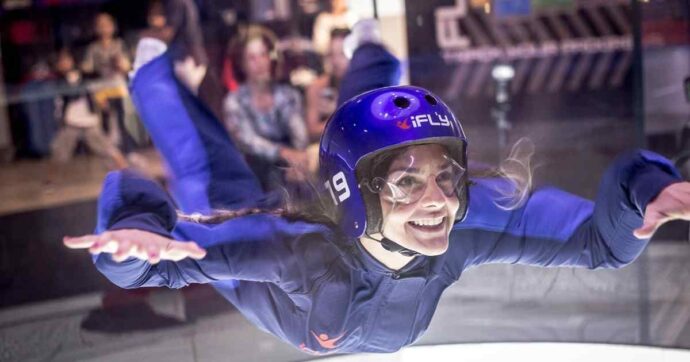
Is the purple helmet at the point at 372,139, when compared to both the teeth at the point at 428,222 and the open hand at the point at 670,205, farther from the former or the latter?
the open hand at the point at 670,205

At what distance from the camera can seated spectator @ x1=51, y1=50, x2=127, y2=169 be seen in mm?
3240

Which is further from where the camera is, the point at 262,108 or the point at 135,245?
the point at 262,108

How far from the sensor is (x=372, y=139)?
7.11 feet

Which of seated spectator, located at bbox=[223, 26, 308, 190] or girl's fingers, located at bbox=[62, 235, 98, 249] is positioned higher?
girl's fingers, located at bbox=[62, 235, 98, 249]

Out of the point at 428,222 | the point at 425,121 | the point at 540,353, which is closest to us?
the point at 425,121

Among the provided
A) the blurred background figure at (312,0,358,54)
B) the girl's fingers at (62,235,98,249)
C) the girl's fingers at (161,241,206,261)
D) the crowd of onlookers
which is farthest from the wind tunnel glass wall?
the girl's fingers at (62,235,98,249)

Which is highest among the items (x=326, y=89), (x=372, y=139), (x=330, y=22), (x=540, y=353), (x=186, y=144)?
(x=372, y=139)

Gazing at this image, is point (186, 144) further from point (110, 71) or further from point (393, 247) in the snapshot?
point (393, 247)


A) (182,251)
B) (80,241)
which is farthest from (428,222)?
(80,241)

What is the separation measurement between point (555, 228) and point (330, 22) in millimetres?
1260

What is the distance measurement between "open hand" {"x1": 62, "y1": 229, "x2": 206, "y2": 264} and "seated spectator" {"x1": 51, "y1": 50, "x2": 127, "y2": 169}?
3.58ft

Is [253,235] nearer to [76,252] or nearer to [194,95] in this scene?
[194,95]

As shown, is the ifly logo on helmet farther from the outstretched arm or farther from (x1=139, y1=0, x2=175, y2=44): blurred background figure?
(x1=139, y1=0, x2=175, y2=44): blurred background figure

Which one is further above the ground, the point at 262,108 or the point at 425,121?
the point at 425,121
